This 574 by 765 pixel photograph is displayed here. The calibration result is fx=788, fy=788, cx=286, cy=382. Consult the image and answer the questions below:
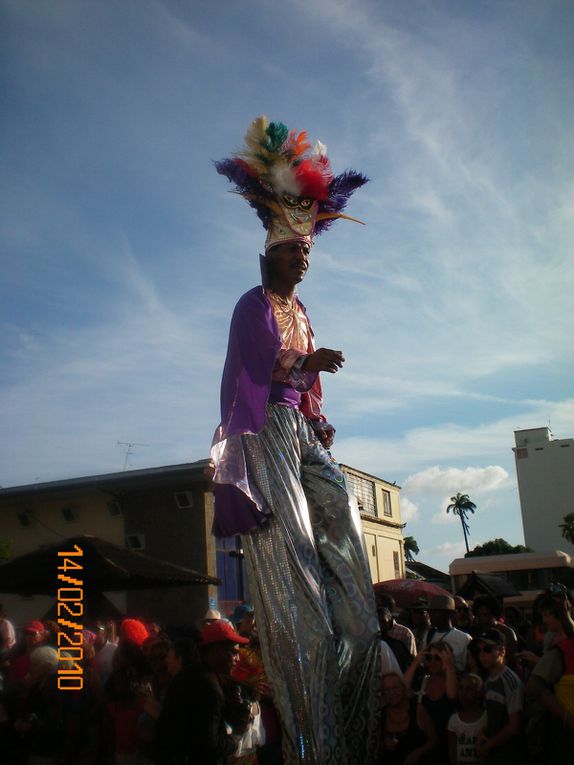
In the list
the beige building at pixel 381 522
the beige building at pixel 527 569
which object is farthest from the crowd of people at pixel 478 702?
the beige building at pixel 381 522

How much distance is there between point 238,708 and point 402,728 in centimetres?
101

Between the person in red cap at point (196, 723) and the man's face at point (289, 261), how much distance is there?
2.04 m

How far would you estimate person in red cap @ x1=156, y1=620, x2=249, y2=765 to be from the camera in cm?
375

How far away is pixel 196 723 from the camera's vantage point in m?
3.78

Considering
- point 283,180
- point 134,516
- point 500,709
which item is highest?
point 134,516

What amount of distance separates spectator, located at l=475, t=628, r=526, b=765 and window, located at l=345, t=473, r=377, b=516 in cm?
3004

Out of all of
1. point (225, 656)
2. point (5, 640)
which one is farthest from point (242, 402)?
point (5, 640)

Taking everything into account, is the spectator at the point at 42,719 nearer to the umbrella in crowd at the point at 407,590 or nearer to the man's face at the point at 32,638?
the man's face at the point at 32,638

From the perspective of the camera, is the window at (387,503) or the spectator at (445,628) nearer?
the spectator at (445,628)

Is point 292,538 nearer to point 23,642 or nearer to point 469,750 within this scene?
point 469,750

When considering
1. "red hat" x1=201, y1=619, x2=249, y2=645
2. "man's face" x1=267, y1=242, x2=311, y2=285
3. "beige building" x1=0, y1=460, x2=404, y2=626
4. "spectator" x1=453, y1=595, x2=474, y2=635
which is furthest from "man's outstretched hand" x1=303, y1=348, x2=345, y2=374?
"beige building" x1=0, y1=460, x2=404, y2=626

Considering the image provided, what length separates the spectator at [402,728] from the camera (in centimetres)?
435

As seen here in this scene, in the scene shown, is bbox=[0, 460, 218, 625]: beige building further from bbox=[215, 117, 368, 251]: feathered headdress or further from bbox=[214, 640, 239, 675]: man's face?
bbox=[215, 117, 368, 251]: feathered headdress

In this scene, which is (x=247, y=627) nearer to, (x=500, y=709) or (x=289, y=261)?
(x=500, y=709)
